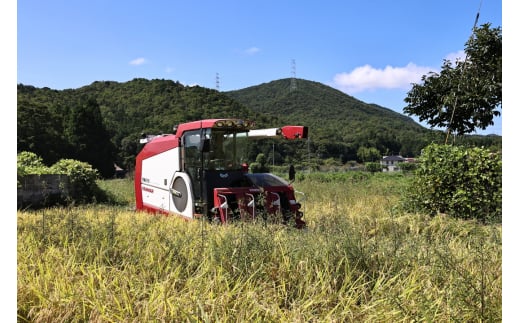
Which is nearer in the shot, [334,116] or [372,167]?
[372,167]

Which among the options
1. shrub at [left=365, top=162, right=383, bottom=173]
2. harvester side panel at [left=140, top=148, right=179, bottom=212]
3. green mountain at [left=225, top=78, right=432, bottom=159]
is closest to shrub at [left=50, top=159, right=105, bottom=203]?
harvester side panel at [left=140, top=148, right=179, bottom=212]

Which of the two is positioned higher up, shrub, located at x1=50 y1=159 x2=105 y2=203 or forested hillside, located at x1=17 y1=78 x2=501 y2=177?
forested hillside, located at x1=17 y1=78 x2=501 y2=177

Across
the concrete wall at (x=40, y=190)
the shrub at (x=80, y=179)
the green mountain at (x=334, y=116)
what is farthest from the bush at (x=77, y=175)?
the green mountain at (x=334, y=116)

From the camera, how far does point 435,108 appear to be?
475 inches

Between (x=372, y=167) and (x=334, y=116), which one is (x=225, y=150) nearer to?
(x=372, y=167)

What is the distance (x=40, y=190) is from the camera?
11180 mm

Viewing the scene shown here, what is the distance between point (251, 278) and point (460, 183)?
5469 millimetres

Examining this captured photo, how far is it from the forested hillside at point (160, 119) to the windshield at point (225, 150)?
18921 millimetres

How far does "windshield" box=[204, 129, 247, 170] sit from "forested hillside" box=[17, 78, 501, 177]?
18921mm

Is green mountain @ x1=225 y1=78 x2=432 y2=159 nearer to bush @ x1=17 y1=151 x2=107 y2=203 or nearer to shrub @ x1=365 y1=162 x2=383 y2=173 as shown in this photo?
shrub @ x1=365 y1=162 x2=383 y2=173

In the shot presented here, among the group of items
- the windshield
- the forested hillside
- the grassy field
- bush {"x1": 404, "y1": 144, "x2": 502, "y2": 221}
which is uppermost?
the forested hillside

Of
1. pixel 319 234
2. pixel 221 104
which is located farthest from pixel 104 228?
pixel 221 104

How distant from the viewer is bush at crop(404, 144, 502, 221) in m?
7.06

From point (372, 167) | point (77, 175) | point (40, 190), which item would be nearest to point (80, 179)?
point (77, 175)
